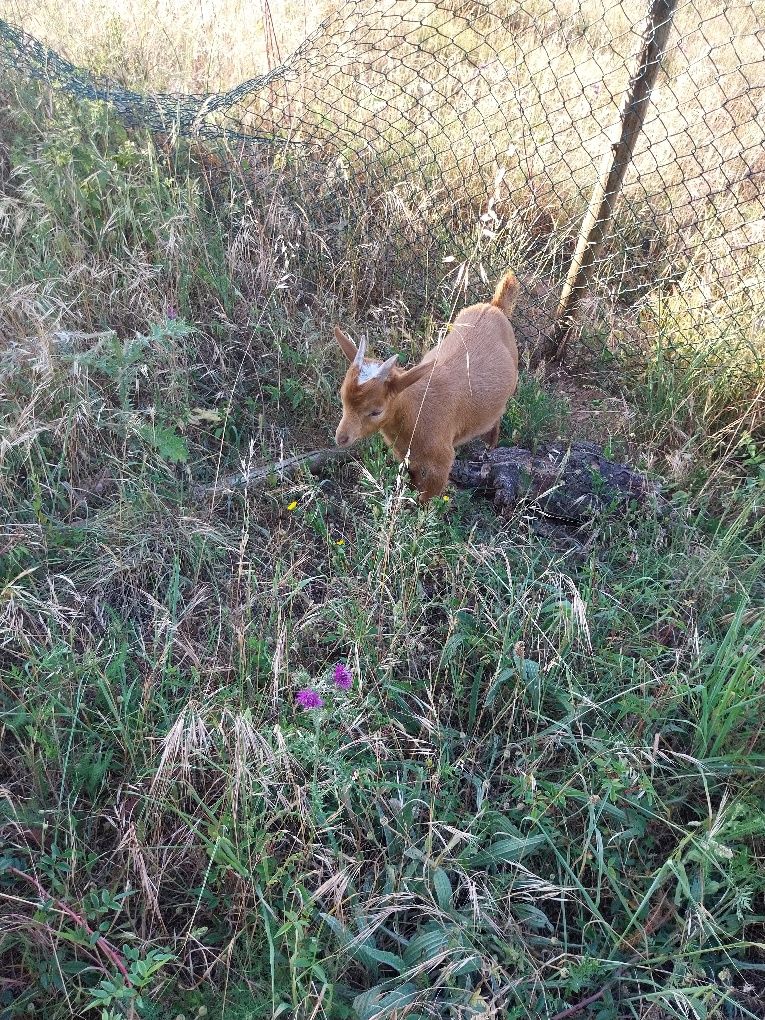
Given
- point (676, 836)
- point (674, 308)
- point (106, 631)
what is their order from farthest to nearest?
point (674, 308), point (106, 631), point (676, 836)

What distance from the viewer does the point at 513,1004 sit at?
1.71m

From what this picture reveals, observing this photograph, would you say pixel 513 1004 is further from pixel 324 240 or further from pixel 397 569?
pixel 324 240

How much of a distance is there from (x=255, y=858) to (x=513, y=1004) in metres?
0.67

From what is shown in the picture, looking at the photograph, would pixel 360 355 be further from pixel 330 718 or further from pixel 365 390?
pixel 330 718

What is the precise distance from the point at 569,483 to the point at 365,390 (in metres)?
0.87

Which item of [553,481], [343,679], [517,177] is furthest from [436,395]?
[517,177]

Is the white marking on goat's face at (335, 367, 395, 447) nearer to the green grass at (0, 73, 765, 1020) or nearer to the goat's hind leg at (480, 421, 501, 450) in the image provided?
the green grass at (0, 73, 765, 1020)

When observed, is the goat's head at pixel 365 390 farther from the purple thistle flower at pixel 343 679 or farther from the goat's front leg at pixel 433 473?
the purple thistle flower at pixel 343 679

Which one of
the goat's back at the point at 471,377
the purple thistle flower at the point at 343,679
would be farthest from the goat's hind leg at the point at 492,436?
the purple thistle flower at the point at 343,679

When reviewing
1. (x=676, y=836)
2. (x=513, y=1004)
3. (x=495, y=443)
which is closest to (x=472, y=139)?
(x=495, y=443)

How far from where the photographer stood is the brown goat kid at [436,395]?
2.86 m

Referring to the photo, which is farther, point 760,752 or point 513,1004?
point 760,752

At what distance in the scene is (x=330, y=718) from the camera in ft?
6.65

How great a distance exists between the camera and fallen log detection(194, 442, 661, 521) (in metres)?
2.91
